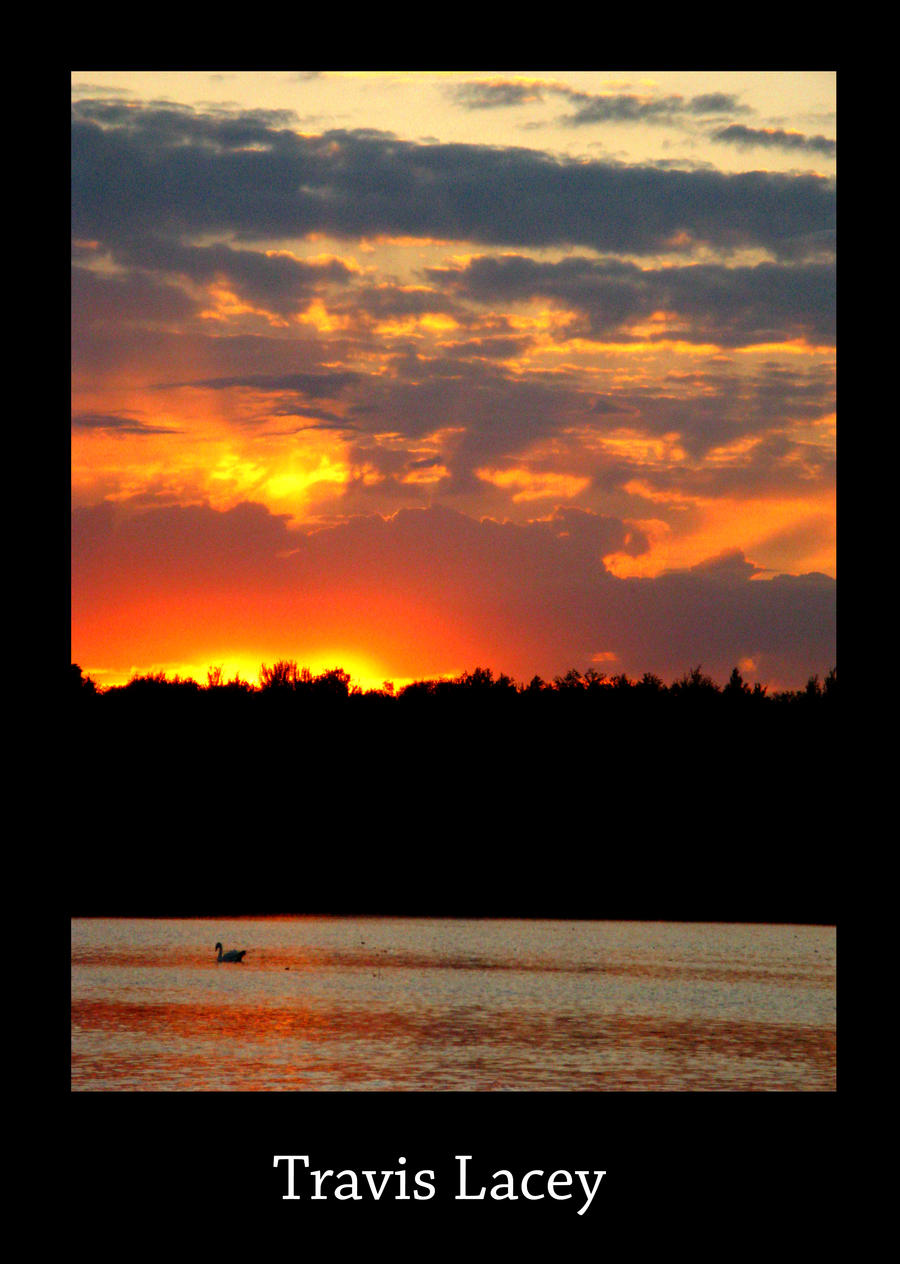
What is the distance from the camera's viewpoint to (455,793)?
62.3m

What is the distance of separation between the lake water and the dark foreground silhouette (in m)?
16.7

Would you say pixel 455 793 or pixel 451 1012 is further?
pixel 455 793

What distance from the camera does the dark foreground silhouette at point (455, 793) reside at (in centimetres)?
5144

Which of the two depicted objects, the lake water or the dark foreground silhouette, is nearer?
the lake water

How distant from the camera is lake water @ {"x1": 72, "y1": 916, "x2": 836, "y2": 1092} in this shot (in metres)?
14.3

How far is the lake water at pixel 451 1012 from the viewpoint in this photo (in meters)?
14.3

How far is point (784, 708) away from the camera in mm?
61219

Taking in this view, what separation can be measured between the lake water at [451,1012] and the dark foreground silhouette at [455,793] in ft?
54.8

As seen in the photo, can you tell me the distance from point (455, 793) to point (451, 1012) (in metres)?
43.0

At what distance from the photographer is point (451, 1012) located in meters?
19.4

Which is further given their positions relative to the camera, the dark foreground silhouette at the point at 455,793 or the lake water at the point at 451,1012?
the dark foreground silhouette at the point at 455,793
